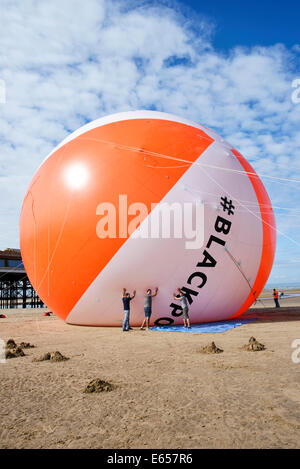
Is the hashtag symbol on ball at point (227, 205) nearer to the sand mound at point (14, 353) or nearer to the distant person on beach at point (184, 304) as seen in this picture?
the distant person on beach at point (184, 304)

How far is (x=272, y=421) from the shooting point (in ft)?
9.59

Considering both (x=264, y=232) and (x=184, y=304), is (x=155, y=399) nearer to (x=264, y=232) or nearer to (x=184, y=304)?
(x=184, y=304)

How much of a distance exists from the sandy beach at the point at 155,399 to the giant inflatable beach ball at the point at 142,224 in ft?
7.56

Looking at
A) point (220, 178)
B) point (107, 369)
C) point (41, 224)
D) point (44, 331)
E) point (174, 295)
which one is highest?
point (220, 178)

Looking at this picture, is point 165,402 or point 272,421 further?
point 165,402

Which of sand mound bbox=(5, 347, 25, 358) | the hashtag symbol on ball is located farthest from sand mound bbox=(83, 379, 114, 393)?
the hashtag symbol on ball

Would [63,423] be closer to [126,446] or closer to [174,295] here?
[126,446]

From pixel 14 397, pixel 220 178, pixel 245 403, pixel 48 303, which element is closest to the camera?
pixel 245 403

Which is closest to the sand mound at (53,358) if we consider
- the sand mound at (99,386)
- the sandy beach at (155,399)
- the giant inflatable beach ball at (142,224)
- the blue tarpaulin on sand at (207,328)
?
the sandy beach at (155,399)

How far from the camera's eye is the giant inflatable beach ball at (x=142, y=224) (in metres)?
8.28

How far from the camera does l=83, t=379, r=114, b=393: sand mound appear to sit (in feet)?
12.7

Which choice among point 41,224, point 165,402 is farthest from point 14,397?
point 41,224

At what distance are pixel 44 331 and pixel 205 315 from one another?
473 cm

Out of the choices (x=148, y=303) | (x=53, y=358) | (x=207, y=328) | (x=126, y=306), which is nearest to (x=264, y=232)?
(x=207, y=328)
